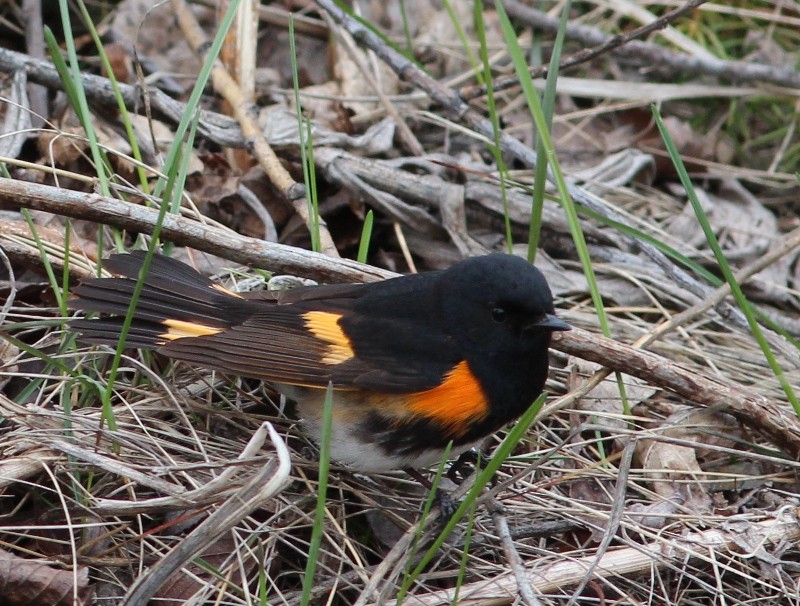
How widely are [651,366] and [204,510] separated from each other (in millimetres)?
1468

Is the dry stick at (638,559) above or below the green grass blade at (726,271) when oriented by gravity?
below

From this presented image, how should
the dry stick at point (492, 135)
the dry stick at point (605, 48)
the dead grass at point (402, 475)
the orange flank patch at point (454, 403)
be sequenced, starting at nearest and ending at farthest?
1. the dead grass at point (402, 475)
2. the orange flank patch at point (454, 403)
3. the dry stick at point (605, 48)
4. the dry stick at point (492, 135)

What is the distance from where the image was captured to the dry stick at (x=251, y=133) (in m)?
3.76

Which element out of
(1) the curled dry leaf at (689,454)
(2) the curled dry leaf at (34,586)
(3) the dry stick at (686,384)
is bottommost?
(1) the curled dry leaf at (689,454)

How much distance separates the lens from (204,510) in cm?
256

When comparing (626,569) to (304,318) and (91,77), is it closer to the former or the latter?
(304,318)

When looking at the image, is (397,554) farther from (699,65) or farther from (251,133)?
(699,65)

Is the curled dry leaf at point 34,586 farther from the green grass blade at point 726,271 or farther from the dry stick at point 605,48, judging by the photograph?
the dry stick at point 605,48

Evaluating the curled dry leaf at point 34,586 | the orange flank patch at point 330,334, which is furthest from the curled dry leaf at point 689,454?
the curled dry leaf at point 34,586

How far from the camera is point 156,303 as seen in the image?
3027mm

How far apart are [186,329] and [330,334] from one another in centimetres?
45

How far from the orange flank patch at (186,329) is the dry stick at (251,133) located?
0.59 meters

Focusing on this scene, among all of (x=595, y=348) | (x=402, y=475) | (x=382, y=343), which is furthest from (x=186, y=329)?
(x=595, y=348)

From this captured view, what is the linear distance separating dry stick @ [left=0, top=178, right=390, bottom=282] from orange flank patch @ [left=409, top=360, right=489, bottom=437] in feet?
1.90
